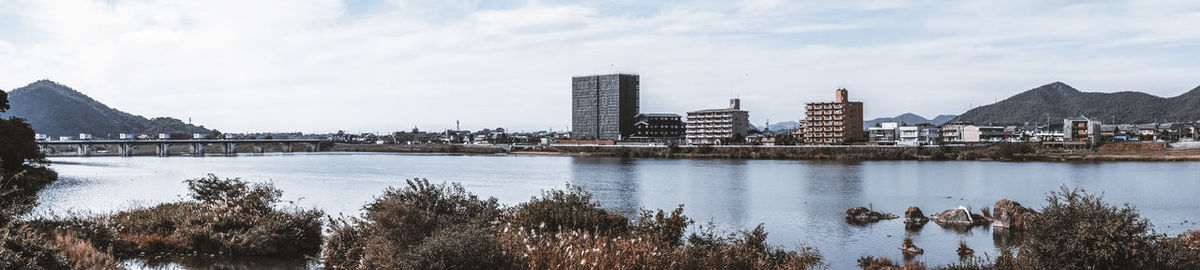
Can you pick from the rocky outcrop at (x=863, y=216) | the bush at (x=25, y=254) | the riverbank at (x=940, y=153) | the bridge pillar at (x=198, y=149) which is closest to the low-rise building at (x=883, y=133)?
the riverbank at (x=940, y=153)

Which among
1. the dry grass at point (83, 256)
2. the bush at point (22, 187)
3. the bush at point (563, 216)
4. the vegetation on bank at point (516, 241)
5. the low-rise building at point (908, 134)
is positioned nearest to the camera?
the vegetation on bank at point (516, 241)

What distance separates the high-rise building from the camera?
12512 centimetres

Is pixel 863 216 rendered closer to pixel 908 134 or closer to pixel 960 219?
pixel 960 219

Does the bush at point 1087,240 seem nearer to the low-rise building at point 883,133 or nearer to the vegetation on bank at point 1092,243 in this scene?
the vegetation on bank at point 1092,243

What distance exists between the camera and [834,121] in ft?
414

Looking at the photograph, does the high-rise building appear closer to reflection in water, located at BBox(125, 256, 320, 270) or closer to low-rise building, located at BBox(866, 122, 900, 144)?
low-rise building, located at BBox(866, 122, 900, 144)

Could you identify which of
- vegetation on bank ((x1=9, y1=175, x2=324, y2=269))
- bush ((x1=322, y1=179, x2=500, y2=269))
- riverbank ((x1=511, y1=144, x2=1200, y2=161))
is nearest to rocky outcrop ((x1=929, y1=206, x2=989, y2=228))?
bush ((x1=322, y1=179, x2=500, y2=269))

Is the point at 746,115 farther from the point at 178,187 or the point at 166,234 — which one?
the point at 166,234

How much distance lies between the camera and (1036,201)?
37281 mm

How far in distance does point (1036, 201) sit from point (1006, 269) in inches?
1062

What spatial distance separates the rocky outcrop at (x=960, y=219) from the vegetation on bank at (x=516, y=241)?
11.5 metres

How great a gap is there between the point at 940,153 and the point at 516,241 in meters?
92.3

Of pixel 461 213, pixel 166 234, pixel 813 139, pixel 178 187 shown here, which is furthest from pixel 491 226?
pixel 813 139

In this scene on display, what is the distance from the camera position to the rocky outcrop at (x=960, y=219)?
27.0 meters
